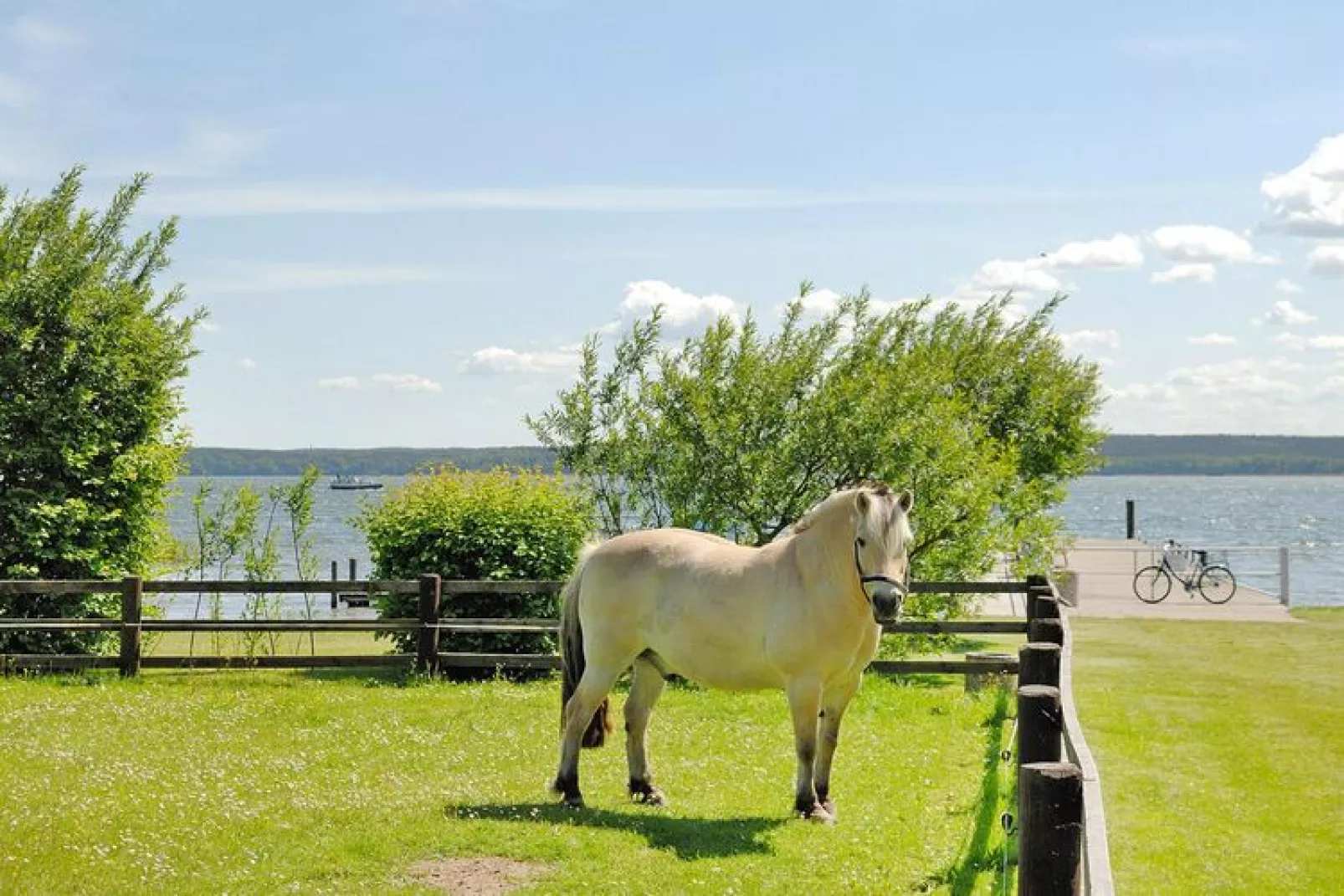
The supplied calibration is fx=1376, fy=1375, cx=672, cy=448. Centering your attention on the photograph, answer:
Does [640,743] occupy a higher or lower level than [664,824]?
higher

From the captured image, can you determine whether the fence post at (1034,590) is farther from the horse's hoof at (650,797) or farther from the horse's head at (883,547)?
the horse's hoof at (650,797)

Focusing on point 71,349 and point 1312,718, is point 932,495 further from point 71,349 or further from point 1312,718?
point 71,349

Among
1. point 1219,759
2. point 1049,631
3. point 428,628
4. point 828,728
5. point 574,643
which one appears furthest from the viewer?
point 428,628

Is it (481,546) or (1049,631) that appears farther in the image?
(481,546)

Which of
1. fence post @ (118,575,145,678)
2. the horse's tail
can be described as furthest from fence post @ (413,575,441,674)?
the horse's tail

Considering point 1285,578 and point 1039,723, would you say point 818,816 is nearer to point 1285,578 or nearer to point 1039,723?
point 1039,723

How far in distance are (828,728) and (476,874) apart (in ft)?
9.32

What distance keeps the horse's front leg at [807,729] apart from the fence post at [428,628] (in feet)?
26.8

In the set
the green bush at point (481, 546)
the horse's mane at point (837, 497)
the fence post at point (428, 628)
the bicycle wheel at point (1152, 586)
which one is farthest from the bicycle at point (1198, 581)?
the horse's mane at point (837, 497)

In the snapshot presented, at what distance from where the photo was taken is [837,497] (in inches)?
370

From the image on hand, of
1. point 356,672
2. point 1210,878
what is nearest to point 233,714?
point 356,672

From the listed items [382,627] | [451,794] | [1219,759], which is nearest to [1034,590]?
[1219,759]

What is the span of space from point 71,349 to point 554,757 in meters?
11.1

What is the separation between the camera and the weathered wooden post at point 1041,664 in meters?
7.09
